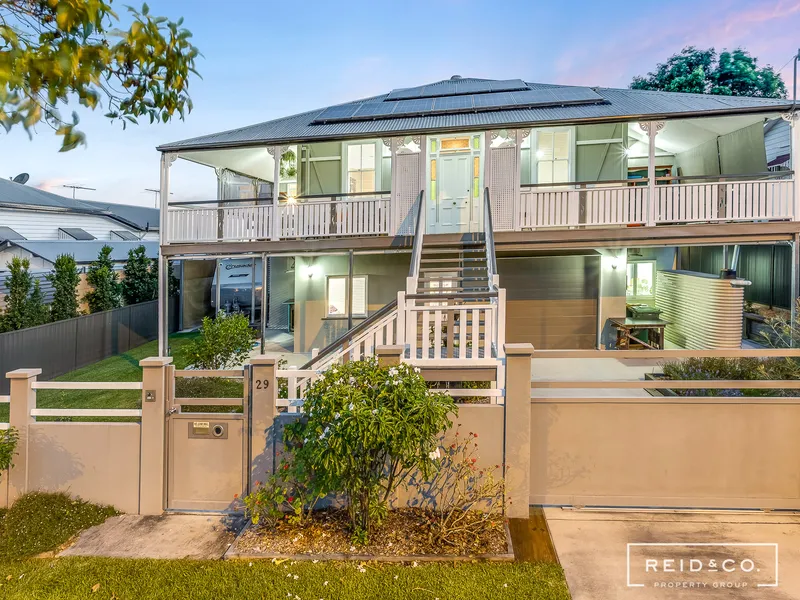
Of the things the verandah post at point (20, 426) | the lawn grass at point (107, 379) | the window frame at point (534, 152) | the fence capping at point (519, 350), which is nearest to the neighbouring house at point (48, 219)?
the lawn grass at point (107, 379)

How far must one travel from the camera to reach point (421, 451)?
4.39 m

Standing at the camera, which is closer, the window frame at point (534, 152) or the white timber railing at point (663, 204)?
the white timber railing at point (663, 204)

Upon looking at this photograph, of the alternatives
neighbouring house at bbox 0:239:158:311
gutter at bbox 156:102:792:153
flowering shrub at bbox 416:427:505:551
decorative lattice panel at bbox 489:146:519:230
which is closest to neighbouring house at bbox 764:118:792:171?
gutter at bbox 156:102:792:153

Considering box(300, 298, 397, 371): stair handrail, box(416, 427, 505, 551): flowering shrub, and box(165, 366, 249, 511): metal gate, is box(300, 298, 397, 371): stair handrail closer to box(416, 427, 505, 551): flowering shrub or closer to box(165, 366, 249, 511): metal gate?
box(165, 366, 249, 511): metal gate

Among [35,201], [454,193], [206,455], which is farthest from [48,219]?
[206,455]

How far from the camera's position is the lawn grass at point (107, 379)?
9.30 meters

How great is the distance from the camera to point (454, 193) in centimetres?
1272

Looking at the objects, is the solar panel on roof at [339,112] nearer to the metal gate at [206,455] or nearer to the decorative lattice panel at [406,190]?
the decorative lattice panel at [406,190]

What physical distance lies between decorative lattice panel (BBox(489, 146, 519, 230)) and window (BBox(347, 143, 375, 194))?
11.8 ft

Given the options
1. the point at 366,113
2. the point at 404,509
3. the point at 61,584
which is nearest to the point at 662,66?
the point at 366,113

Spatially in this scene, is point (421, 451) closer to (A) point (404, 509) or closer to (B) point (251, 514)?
(A) point (404, 509)

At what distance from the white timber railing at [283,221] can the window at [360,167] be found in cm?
193

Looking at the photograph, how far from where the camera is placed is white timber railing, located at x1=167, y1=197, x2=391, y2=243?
11.4 metres

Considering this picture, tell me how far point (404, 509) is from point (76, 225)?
25836 mm
